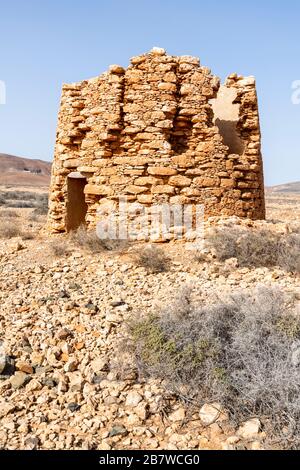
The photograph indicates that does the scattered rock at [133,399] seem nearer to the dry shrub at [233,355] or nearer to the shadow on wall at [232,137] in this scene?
the dry shrub at [233,355]

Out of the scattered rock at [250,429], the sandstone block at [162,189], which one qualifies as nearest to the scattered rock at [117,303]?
the scattered rock at [250,429]

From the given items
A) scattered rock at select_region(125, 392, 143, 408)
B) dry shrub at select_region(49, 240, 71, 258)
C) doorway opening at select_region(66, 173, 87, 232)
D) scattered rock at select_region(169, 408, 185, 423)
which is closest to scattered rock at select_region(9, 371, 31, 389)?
scattered rock at select_region(125, 392, 143, 408)

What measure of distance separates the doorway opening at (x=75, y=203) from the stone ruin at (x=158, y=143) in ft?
2.41

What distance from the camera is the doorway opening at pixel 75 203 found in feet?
27.5

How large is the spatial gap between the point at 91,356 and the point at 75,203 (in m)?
5.15

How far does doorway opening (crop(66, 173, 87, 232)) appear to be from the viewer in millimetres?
8375

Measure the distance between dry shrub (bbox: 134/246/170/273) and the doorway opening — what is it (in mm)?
2353

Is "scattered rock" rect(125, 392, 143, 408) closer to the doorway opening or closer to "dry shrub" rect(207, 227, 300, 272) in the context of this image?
"dry shrub" rect(207, 227, 300, 272)

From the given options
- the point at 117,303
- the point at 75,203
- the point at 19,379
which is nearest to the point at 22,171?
the point at 75,203

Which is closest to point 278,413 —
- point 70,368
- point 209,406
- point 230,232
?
point 209,406

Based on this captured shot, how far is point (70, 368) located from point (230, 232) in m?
3.47

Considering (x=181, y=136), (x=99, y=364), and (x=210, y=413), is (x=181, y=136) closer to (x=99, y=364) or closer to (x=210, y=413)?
(x=99, y=364)

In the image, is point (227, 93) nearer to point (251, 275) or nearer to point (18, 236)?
point (251, 275)

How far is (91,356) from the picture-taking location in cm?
405
